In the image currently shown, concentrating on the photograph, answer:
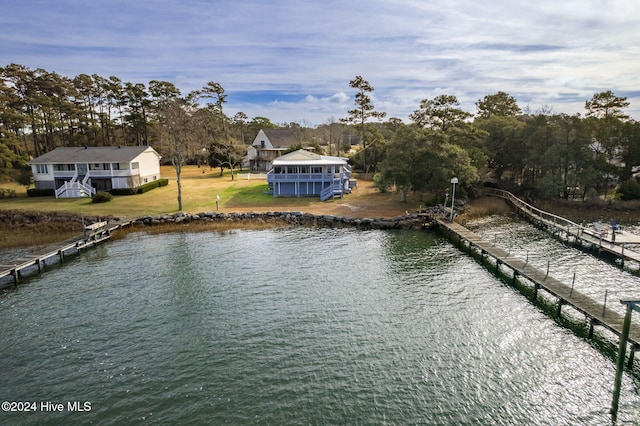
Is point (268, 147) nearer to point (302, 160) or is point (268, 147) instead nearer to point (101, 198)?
point (302, 160)

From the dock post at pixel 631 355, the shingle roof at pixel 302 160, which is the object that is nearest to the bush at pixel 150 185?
the shingle roof at pixel 302 160

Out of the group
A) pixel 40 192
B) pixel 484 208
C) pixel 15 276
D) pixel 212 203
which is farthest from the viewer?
pixel 40 192

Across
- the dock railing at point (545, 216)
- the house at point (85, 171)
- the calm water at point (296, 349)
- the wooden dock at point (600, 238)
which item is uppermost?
the house at point (85, 171)

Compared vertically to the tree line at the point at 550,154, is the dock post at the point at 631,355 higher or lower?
lower

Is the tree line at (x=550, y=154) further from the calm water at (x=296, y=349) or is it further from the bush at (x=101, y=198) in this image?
the bush at (x=101, y=198)

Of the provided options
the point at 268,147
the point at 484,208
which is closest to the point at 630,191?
the point at 484,208

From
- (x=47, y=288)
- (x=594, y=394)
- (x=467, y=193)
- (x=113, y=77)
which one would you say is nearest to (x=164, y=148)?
(x=113, y=77)
